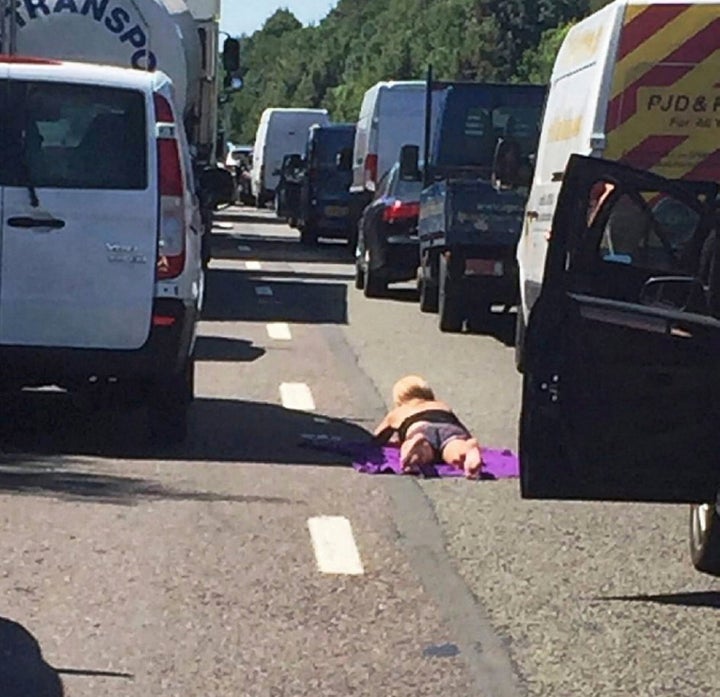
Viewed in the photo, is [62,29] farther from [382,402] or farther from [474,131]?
[382,402]

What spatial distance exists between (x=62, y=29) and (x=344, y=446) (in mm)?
9556

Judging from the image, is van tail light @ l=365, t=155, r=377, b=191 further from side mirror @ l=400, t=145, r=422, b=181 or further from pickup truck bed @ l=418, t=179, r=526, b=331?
pickup truck bed @ l=418, t=179, r=526, b=331

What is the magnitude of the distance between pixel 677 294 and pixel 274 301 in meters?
16.3

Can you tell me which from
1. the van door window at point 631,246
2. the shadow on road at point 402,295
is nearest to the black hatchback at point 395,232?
the shadow on road at point 402,295

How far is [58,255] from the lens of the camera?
38.0ft

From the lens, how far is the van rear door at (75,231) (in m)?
11.6

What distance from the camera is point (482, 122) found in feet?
74.7

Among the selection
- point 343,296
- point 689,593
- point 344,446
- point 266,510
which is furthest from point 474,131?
point 689,593

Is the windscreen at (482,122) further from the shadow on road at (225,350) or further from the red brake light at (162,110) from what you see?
the red brake light at (162,110)

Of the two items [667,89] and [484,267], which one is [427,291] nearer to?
[484,267]

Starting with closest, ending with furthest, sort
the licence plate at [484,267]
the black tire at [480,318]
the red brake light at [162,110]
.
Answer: the red brake light at [162,110] → the licence plate at [484,267] → the black tire at [480,318]

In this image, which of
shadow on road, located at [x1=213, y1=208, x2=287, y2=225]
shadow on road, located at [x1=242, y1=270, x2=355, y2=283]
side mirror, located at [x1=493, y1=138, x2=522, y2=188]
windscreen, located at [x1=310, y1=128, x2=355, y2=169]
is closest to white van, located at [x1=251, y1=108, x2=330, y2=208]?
shadow on road, located at [x1=213, y1=208, x2=287, y2=225]

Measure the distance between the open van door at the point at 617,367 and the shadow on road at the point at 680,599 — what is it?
0.65 metres

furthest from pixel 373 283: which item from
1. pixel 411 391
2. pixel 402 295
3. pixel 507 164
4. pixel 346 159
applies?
pixel 411 391
